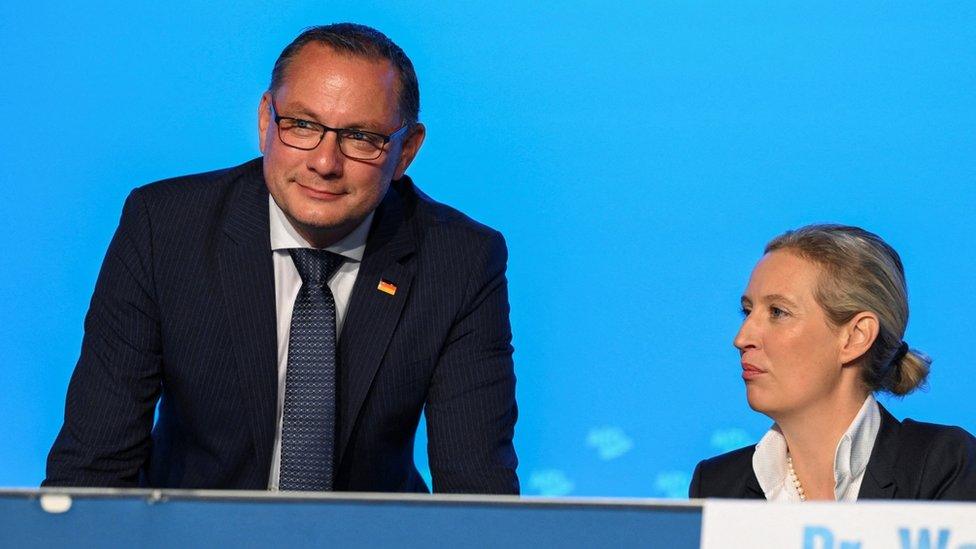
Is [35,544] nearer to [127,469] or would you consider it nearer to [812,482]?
[127,469]

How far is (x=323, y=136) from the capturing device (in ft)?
6.12

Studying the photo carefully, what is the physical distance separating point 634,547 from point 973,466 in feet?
3.45

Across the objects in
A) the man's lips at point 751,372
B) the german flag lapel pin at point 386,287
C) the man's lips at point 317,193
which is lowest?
the man's lips at point 751,372

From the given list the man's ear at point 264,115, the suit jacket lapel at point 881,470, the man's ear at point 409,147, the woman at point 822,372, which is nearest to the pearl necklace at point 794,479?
the woman at point 822,372

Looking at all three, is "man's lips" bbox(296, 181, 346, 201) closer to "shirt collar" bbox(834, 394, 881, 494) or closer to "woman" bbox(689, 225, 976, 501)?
"woman" bbox(689, 225, 976, 501)

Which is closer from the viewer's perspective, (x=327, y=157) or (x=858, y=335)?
(x=327, y=157)

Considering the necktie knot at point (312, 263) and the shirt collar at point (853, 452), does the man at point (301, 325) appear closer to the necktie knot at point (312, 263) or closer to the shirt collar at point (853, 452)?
the necktie knot at point (312, 263)

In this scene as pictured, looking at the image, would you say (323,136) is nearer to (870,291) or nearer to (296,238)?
(296,238)

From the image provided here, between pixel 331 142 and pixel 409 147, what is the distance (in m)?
0.20

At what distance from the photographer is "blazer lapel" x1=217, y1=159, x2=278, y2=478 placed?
193 cm

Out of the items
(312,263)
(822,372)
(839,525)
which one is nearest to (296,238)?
(312,263)

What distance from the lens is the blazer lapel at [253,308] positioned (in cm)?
193

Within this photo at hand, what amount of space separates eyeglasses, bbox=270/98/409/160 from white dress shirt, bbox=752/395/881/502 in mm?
786

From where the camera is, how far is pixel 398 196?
2.15 m
